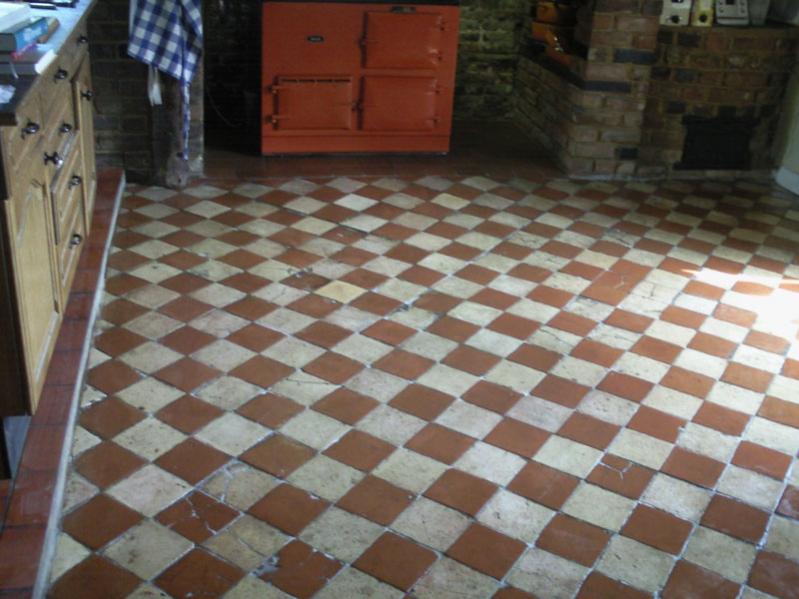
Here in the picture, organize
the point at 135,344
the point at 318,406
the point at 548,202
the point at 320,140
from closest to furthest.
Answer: the point at 318,406 → the point at 135,344 → the point at 548,202 → the point at 320,140

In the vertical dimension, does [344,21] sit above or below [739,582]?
above

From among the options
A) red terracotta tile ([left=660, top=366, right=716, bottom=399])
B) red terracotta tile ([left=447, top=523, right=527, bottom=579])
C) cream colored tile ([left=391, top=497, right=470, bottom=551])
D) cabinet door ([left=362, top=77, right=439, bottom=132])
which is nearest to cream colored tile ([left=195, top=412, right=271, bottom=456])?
cream colored tile ([left=391, top=497, right=470, bottom=551])

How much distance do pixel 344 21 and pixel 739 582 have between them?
4058 millimetres

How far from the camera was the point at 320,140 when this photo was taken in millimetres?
5906

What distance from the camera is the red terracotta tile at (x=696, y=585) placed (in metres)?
2.63

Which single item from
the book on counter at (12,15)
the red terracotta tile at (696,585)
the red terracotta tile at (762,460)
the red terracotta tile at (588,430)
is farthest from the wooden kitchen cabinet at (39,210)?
the red terracotta tile at (762,460)

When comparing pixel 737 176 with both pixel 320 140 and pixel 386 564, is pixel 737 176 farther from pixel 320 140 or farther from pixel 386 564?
pixel 386 564

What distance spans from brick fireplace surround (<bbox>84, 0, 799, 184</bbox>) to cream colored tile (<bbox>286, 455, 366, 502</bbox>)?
8.92 ft

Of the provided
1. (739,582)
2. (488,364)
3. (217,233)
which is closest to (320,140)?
(217,233)

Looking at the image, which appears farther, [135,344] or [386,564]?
[135,344]

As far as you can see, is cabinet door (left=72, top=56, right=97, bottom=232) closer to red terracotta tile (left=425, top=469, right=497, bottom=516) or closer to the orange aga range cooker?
the orange aga range cooker

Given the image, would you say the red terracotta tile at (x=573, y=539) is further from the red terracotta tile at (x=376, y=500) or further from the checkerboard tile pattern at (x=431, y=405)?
the red terracotta tile at (x=376, y=500)

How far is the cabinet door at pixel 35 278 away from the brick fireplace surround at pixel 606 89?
2.07m

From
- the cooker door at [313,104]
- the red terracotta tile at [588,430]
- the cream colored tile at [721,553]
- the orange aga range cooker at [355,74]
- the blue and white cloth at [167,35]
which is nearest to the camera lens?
the cream colored tile at [721,553]
